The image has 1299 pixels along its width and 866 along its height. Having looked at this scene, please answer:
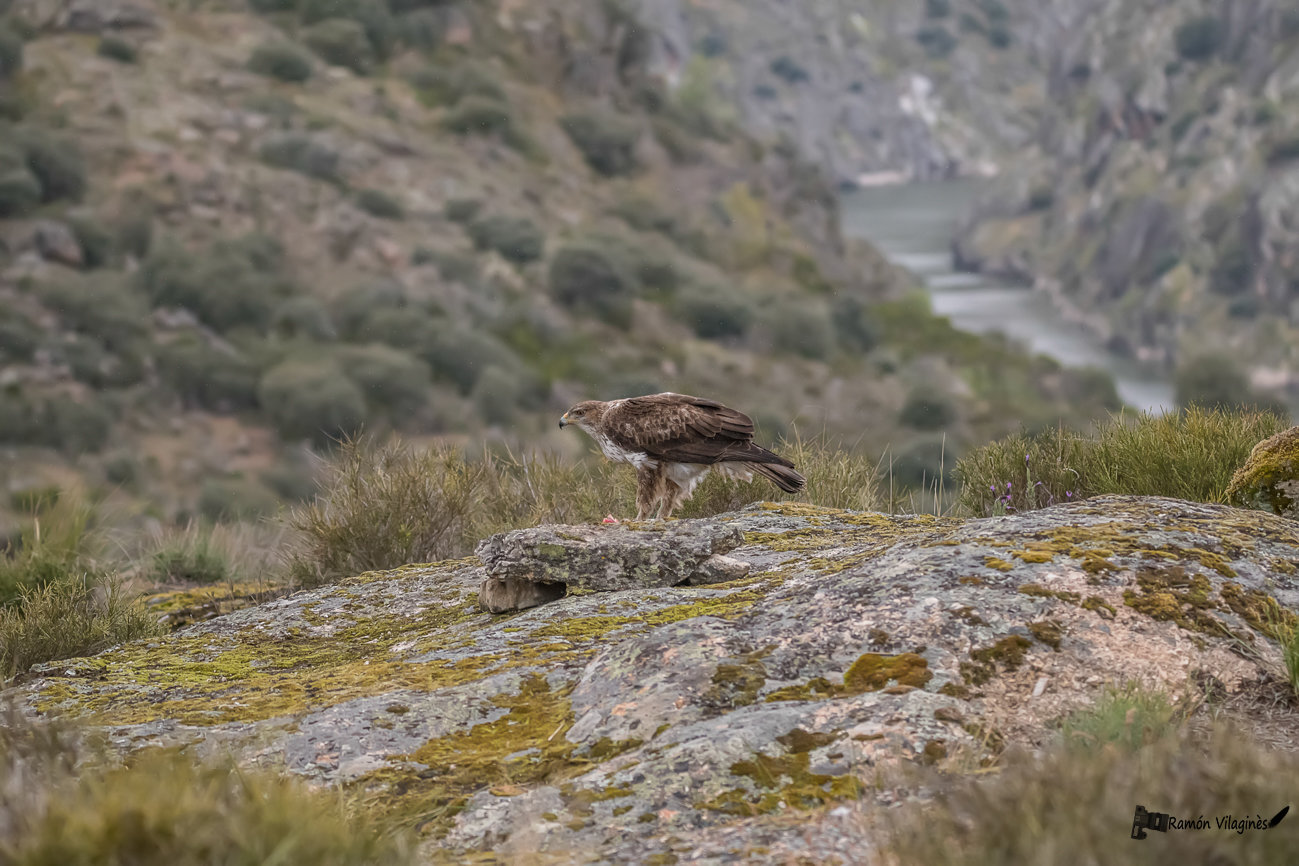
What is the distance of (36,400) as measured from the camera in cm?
4825

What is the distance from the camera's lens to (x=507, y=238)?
7300cm

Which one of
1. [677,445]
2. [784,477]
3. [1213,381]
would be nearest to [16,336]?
[677,445]

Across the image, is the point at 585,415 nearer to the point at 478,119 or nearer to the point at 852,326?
the point at 478,119

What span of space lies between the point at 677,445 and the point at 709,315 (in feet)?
229

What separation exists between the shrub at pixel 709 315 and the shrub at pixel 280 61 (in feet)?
93.4

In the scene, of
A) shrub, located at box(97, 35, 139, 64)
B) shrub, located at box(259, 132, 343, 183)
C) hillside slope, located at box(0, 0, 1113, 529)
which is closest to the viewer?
hillside slope, located at box(0, 0, 1113, 529)

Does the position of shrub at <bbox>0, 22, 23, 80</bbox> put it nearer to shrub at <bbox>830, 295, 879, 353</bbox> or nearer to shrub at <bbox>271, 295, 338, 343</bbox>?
shrub at <bbox>271, 295, 338, 343</bbox>

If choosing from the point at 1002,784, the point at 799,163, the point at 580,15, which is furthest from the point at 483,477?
the point at 799,163

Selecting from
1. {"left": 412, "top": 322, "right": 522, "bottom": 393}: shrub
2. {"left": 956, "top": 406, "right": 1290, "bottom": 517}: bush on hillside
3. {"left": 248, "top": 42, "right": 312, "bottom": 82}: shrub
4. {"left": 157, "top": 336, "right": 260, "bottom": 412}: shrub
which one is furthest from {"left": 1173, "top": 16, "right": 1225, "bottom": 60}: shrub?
{"left": 956, "top": 406, "right": 1290, "bottom": 517}: bush on hillside

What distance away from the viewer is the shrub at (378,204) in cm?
6838

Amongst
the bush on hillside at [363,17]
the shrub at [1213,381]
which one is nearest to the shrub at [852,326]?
the shrub at [1213,381]

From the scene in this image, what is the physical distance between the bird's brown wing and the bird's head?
0.40 meters

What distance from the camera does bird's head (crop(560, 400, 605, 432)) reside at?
7492mm

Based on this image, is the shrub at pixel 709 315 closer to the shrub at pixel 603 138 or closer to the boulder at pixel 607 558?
the shrub at pixel 603 138
